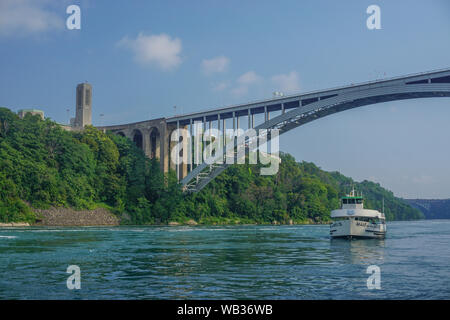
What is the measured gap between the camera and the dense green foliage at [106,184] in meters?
52.0

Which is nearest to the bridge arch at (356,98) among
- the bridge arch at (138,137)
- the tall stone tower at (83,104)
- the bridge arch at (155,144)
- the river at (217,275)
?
the river at (217,275)

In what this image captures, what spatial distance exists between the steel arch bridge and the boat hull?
11.3m

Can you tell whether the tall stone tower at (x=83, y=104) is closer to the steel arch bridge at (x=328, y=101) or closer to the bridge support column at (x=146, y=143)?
the bridge support column at (x=146, y=143)

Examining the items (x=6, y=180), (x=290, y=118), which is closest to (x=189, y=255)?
(x=290, y=118)

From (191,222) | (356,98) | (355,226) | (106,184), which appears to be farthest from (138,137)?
(355,226)

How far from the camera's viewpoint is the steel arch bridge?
37094 millimetres

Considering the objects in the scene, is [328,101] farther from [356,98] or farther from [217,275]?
[217,275]

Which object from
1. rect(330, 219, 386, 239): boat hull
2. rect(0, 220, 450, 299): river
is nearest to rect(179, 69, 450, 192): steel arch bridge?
rect(330, 219, 386, 239): boat hull

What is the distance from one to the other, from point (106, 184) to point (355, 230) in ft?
124

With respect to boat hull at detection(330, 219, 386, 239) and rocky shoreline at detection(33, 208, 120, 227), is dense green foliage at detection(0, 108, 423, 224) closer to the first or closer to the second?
rocky shoreline at detection(33, 208, 120, 227)

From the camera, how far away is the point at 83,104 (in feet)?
265
